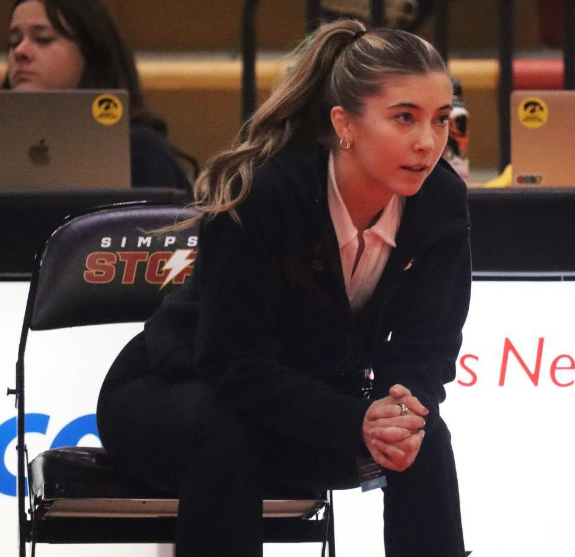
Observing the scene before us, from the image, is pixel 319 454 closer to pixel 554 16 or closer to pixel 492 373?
pixel 492 373

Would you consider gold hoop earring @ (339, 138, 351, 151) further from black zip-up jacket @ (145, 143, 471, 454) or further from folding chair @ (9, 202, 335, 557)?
folding chair @ (9, 202, 335, 557)

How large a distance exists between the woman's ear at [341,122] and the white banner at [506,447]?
2.00ft

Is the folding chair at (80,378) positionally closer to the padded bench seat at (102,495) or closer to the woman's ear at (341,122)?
the padded bench seat at (102,495)

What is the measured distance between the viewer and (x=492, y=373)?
196 cm

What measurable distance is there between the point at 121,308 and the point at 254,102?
114 centimetres

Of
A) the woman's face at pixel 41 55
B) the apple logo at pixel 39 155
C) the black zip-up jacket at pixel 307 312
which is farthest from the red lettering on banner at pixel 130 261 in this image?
the woman's face at pixel 41 55

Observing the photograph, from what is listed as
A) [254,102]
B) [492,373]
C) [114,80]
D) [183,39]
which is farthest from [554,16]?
[492,373]

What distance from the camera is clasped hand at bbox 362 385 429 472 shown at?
53.9 inches

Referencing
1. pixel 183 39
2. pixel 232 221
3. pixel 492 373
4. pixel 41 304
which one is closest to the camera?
pixel 232 221

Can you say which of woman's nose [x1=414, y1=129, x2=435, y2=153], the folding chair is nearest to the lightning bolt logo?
the folding chair

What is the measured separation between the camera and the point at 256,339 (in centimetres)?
147

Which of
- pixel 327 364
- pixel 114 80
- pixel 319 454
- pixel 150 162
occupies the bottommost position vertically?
pixel 319 454

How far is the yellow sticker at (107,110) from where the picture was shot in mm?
2080

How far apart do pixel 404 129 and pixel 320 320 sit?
30 centimetres
